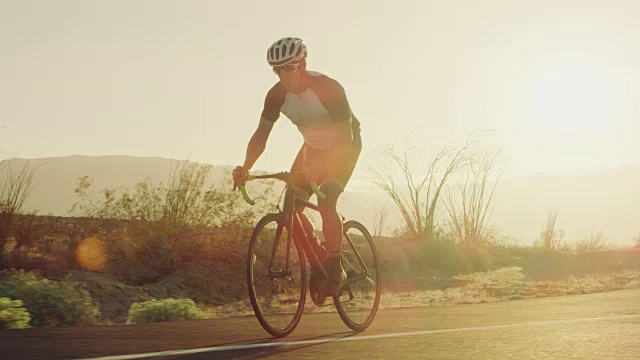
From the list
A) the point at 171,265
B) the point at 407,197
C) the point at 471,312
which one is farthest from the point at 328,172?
the point at 407,197

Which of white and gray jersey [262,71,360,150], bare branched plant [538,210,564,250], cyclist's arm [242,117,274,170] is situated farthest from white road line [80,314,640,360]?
bare branched plant [538,210,564,250]

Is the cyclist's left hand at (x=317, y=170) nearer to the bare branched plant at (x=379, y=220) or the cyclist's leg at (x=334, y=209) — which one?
the cyclist's leg at (x=334, y=209)

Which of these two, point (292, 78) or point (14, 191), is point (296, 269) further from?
point (14, 191)

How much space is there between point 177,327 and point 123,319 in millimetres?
4519

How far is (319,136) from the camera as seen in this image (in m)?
6.97

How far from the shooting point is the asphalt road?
17.8 feet

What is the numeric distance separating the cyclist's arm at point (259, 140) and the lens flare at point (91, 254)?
6.59m

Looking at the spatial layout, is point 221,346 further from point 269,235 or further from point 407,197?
point 407,197

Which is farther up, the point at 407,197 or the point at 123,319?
the point at 407,197

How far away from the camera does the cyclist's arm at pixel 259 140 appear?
7.12 m

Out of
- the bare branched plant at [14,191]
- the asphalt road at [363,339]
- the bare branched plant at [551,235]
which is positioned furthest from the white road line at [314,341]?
the bare branched plant at [551,235]

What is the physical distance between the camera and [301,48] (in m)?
6.65

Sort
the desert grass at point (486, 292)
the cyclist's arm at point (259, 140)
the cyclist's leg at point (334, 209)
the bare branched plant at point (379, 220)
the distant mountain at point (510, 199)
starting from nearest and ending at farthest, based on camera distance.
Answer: the cyclist's leg at point (334, 209) → the cyclist's arm at point (259, 140) → the desert grass at point (486, 292) → the bare branched plant at point (379, 220) → the distant mountain at point (510, 199)

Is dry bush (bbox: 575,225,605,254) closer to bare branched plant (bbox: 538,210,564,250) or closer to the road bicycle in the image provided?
bare branched plant (bbox: 538,210,564,250)
